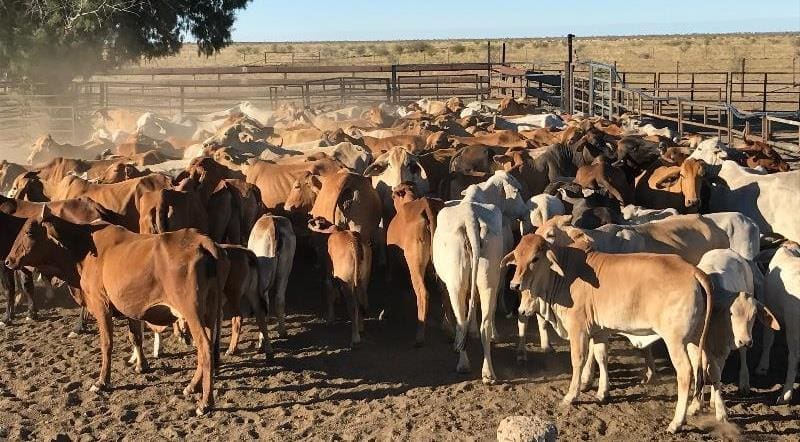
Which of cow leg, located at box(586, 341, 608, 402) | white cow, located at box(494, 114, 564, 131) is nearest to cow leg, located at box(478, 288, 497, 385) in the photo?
cow leg, located at box(586, 341, 608, 402)

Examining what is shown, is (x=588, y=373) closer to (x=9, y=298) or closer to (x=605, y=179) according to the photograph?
(x=605, y=179)

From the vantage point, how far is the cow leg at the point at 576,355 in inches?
249

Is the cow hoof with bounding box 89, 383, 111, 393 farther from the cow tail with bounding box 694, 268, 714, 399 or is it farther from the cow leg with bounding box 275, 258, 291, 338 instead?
the cow tail with bounding box 694, 268, 714, 399

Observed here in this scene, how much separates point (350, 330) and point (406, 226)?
117 cm

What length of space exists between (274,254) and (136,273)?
1.51 metres

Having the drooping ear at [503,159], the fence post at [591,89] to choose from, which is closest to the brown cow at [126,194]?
the drooping ear at [503,159]

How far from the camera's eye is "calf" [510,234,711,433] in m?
5.75

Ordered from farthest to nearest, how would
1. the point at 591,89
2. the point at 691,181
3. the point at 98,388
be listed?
the point at 591,89 → the point at 691,181 → the point at 98,388

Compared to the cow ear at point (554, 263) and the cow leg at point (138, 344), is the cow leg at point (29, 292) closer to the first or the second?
the cow leg at point (138, 344)

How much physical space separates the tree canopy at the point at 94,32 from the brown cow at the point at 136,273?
16920 millimetres

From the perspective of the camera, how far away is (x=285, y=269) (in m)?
8.06

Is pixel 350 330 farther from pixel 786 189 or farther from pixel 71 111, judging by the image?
pixel 71 111

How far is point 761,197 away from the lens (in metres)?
9.36

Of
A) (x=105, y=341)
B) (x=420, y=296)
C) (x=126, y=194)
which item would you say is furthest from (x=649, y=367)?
(x=126, y=194)
